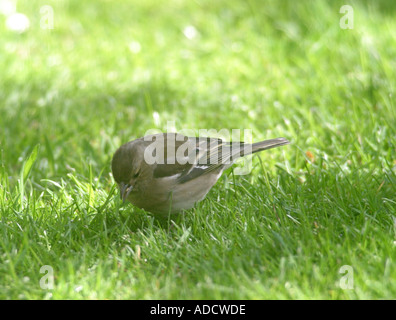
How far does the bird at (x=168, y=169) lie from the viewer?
417 cm

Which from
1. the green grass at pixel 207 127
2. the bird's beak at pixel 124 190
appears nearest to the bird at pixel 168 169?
the bird's beak at pixel 124 190

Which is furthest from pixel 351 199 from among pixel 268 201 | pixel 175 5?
pixel 175 5

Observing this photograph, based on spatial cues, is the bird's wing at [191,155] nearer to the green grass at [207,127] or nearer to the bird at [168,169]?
the bird at [168,169]

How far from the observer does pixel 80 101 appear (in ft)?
21.7

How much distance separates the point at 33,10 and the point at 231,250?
710 centimetres

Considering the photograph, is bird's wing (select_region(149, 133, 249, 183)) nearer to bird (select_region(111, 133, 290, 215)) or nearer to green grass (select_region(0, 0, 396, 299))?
bird (select_region(111, 133, 290, 215))

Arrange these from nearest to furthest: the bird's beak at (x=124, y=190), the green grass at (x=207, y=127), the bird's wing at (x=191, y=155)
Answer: the green grass at (x=207, y=127)
the bird's beak at (x=124, y=190)
the bird's wing at (x=191, y=155)

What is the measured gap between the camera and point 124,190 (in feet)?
13.6

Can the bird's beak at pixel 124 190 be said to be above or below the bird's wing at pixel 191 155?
below

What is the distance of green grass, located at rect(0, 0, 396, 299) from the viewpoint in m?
3.38

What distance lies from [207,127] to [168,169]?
160 cm

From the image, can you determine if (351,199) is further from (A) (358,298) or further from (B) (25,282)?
(B) (25,282)

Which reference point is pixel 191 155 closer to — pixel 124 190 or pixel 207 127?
pixel 124 190

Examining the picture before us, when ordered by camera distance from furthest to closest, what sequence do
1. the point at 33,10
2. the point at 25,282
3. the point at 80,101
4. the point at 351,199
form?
1. the point at 33,10
2. the point at 80,101
3. the point at 351,199
4. the point at 25,282
